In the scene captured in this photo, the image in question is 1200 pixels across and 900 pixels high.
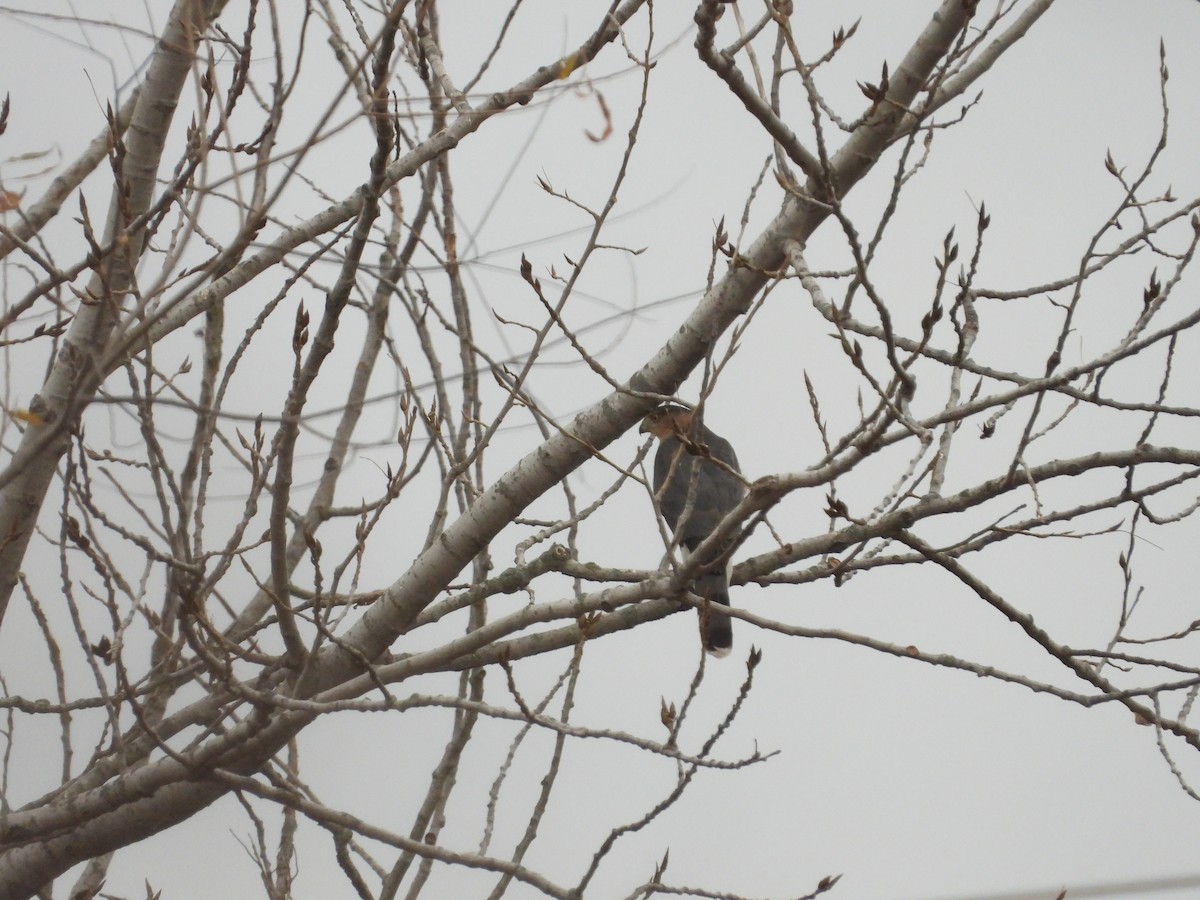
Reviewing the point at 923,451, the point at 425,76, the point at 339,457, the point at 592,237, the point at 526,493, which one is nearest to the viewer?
the point at 923,451

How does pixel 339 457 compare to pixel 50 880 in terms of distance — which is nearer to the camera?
pixel 50 880

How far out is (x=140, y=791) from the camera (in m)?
1.84

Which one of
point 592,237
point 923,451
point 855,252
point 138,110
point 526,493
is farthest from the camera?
point 138,110

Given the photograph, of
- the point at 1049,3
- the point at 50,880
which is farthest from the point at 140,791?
the point at 1049,3

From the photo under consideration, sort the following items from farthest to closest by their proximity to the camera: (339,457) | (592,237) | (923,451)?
(339,457), (592,237), (923,451)

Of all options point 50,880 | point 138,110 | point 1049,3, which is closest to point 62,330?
point 138,110

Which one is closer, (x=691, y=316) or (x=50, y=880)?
(x=691, y=316)

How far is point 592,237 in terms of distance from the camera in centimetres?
174

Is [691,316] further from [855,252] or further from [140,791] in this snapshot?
[140,791]

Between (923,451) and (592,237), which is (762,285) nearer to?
(592,237)

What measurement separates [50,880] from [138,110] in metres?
1.43

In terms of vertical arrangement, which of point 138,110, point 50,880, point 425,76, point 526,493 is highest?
point 425,76

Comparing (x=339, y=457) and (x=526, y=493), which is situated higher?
(x=339, y=457)

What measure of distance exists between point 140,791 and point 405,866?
77 centimetres
